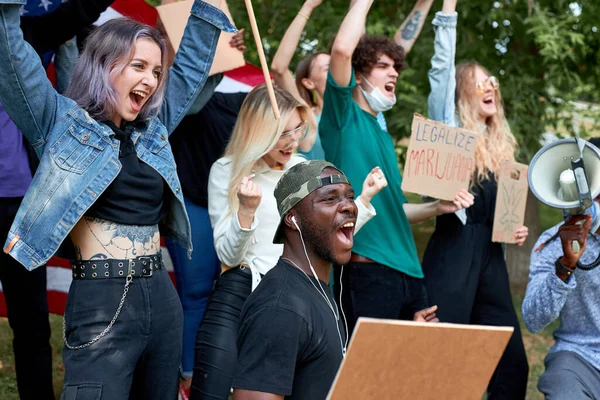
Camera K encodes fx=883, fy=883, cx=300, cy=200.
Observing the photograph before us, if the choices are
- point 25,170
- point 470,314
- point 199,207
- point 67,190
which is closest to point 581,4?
point 470,314

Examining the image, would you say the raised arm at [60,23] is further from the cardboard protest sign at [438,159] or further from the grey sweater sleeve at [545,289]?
the grey sweater sleeve at [545,289]

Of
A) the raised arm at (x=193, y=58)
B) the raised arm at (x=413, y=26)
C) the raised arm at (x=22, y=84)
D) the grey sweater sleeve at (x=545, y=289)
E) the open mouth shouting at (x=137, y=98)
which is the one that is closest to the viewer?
the raised arm at (x=22, y=84)

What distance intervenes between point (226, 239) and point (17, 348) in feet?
3.73

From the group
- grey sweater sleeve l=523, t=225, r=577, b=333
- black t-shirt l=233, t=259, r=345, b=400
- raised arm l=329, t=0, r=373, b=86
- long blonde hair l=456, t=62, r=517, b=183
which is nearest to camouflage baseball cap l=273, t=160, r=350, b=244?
black t-shirt l=233, t=259, r=345, b=400

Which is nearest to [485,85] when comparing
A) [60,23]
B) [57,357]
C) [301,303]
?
[60,23]

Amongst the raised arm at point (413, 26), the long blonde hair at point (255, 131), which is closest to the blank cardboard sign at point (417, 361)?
the long blonde hair at point (255, 131)

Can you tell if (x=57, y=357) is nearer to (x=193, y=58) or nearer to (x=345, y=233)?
(x=193, y=58)

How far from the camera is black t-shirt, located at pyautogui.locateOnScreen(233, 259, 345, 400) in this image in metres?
2.55

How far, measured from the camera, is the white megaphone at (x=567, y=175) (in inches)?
151

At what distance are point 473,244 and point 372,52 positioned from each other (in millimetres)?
1221

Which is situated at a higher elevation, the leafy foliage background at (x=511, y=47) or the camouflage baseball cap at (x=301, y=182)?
the camouflage baseball cap at (x=301, y=182)

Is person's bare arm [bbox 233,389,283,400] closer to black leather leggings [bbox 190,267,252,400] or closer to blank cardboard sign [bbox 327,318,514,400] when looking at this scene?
blank cardboard sign [bbox 327,318,514,400]

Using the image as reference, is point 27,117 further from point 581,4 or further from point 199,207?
point 581,4

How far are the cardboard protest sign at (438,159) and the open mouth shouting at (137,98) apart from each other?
168cm
